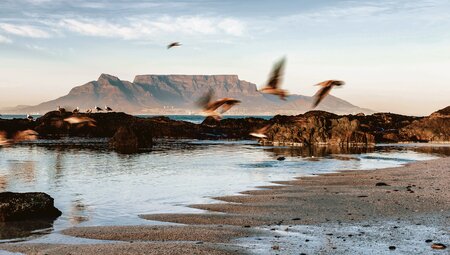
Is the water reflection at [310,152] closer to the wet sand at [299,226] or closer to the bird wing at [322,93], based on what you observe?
the wet sand at [299,226]

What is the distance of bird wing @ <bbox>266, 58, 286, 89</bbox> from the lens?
988cm

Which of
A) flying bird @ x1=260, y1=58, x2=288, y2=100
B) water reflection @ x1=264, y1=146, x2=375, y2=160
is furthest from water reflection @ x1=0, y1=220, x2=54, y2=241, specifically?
water reflection @ x1=264, y1=146, x2=375, y2=160

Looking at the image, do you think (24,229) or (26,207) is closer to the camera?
(24,229)

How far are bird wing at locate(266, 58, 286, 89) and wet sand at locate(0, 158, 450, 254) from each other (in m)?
5.78

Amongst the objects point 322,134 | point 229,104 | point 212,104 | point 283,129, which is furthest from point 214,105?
point 283,129

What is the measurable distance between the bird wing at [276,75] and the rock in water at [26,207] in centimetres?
1316

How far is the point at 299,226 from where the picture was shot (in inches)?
682

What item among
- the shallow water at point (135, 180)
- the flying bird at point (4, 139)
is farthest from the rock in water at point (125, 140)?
the flying bird at point (4, 139)

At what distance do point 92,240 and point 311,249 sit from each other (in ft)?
22.1

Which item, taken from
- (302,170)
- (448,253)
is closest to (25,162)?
→ (302,170)

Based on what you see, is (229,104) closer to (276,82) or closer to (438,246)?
(276,82)

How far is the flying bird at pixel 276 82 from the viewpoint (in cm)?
988

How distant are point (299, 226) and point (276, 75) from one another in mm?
8590

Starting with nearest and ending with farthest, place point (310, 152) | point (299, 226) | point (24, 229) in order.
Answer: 1. point (299, 226)
2. point (24, 229)
3. point (310, 152)
